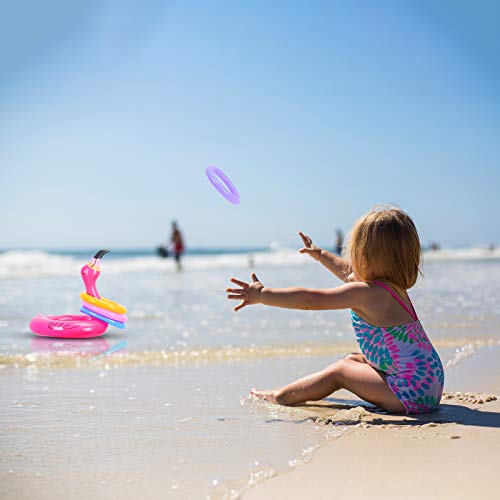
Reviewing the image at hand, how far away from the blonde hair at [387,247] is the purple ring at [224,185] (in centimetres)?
107

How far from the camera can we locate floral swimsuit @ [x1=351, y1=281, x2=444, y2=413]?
290 cm

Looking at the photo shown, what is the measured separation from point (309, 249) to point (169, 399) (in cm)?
116

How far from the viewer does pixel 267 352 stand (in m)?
4.68

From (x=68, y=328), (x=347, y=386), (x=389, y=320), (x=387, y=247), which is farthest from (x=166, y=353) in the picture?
(x=387, y=247)

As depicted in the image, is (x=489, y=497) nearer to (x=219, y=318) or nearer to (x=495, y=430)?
(x=495, y=430)

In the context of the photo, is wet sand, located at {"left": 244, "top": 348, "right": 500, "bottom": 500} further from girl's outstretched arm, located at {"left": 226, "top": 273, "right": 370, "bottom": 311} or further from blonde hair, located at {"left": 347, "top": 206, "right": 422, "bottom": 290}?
blonde hair, located at {"left": 347, "top": 206, "right": 422, "bottom": 290}

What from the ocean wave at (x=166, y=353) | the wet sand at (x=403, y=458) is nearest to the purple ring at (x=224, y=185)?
the ocean wave at (x=166, y=353)

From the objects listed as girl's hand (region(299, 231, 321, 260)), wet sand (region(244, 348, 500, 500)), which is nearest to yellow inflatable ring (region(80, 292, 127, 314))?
girl's hand (region(299, 231, 321, 260))

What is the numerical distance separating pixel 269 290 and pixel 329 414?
0.73m

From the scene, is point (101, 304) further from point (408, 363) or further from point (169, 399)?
point (408, 363)

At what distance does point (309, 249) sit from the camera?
365 centimetres

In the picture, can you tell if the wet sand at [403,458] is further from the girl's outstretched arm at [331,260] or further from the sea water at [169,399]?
the girl's outstretched arm at [331,260]

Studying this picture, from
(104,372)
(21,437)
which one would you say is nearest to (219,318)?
(104,372)

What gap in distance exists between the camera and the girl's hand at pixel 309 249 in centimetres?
362
